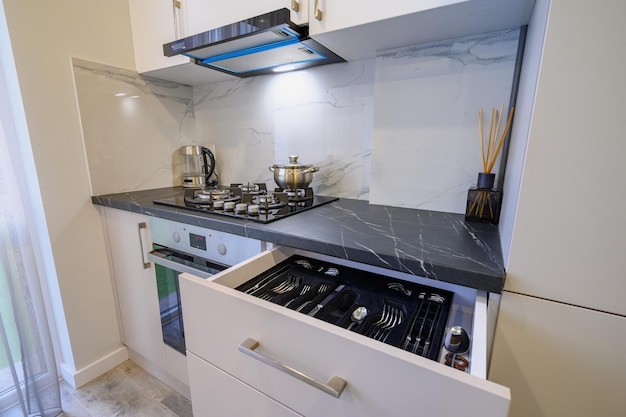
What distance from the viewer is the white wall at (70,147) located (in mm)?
1101

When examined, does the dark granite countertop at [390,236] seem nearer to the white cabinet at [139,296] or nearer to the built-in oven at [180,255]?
the built-in oven at [180,255]

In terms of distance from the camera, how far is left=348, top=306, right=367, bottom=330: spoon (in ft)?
2.05

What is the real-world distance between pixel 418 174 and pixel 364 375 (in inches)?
32.0

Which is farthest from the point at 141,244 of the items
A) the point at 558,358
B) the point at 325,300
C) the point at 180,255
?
the point at 558,358

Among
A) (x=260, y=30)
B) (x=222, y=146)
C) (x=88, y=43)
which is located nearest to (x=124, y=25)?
(x=88, y=43)

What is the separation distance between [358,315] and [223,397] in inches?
15.7

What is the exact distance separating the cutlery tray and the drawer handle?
0.42ft

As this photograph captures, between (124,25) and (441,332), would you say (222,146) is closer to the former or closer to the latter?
→ (124,25)

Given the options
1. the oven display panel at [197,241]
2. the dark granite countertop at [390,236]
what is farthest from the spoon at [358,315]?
the oven display panel at [197,241]

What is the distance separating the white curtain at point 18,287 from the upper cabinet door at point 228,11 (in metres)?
0.71

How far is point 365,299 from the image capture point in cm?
70

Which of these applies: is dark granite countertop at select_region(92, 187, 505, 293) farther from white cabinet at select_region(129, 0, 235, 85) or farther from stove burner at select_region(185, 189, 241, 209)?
white cabinet at select_region(129, 0, 235, 85)

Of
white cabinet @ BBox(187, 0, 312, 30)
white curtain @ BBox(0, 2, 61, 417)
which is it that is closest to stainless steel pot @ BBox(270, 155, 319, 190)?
white cabinet @ BBox(187, 0, 312, 30)

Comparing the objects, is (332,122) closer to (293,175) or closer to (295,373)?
(293,175)
